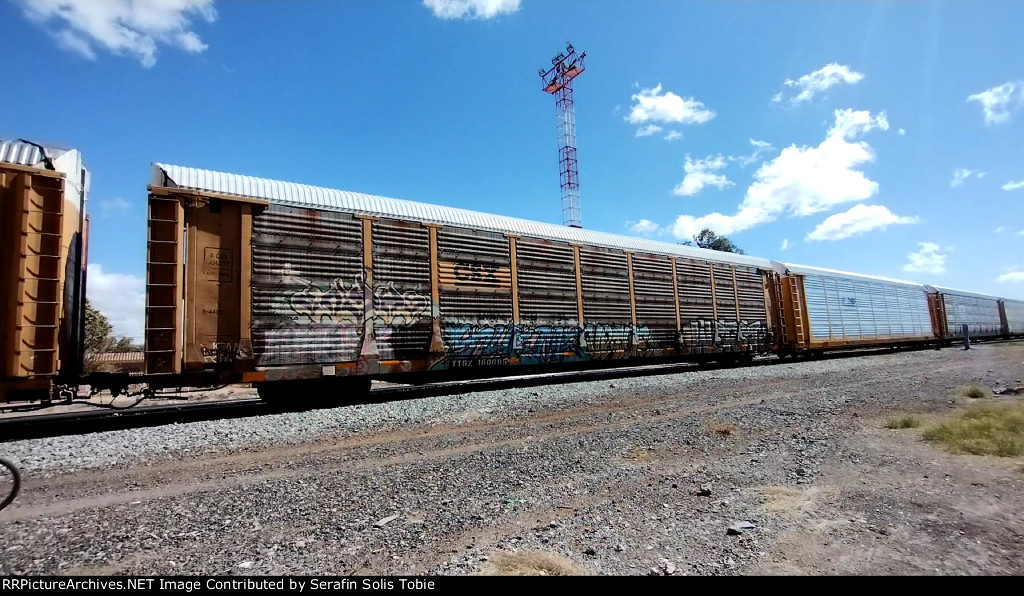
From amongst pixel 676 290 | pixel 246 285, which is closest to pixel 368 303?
pixel 246 285

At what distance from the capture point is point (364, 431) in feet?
23.9

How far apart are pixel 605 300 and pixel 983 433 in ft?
30.0

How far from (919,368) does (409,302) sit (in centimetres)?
1675

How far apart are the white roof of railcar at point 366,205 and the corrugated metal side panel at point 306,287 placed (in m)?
0.40

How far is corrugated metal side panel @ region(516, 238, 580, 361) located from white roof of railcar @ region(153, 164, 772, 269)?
47 cm

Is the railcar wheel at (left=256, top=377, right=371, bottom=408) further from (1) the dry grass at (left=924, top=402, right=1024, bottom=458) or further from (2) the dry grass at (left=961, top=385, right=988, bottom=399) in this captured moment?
(2) the dry grass at (left=961, top=385, right=988, bottom=399)

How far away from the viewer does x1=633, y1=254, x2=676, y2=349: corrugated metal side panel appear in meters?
15.6

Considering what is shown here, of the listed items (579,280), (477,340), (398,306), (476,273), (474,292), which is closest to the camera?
(398,306)

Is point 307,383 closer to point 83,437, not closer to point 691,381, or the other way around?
point 83,437

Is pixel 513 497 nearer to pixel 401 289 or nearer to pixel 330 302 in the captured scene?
pixel 330 302

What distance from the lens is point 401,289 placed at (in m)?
10.8

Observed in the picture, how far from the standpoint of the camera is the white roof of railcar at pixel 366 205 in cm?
889

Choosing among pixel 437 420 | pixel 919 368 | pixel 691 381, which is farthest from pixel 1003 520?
pixel 919 368

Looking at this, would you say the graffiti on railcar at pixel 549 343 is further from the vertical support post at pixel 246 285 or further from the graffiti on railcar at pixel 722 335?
the vertical support post at pixel 246 285
